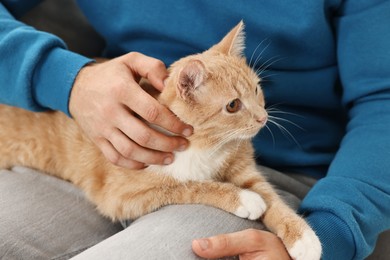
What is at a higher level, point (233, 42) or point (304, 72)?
point (233, 42)

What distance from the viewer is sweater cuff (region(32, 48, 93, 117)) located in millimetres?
1201

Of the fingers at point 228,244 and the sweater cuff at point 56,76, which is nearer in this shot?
the fingers at point 228,244

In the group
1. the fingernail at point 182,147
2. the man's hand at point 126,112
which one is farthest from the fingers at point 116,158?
the fingernail at point 182,147

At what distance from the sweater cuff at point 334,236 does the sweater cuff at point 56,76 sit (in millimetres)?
742

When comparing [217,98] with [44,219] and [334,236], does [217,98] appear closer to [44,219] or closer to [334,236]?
[334,236]

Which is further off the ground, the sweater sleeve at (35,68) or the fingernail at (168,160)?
the sweater sleeve at (35,68)

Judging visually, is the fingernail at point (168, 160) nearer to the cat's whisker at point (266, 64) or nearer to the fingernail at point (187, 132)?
the fingernail at point (187, 132)

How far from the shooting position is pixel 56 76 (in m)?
1.21

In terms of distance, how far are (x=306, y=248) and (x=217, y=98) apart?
421 mm

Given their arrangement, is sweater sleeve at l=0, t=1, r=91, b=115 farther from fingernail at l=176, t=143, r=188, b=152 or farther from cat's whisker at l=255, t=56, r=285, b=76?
cat's whisker at l=255, t=56, r=285, b=76

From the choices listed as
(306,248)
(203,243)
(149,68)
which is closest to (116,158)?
(149,68)

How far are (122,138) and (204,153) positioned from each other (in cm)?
22

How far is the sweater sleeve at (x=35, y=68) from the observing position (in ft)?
3.97

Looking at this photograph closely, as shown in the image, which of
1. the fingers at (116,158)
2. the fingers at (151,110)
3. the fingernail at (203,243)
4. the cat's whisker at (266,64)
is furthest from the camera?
the cat's whisker at (266,64)
